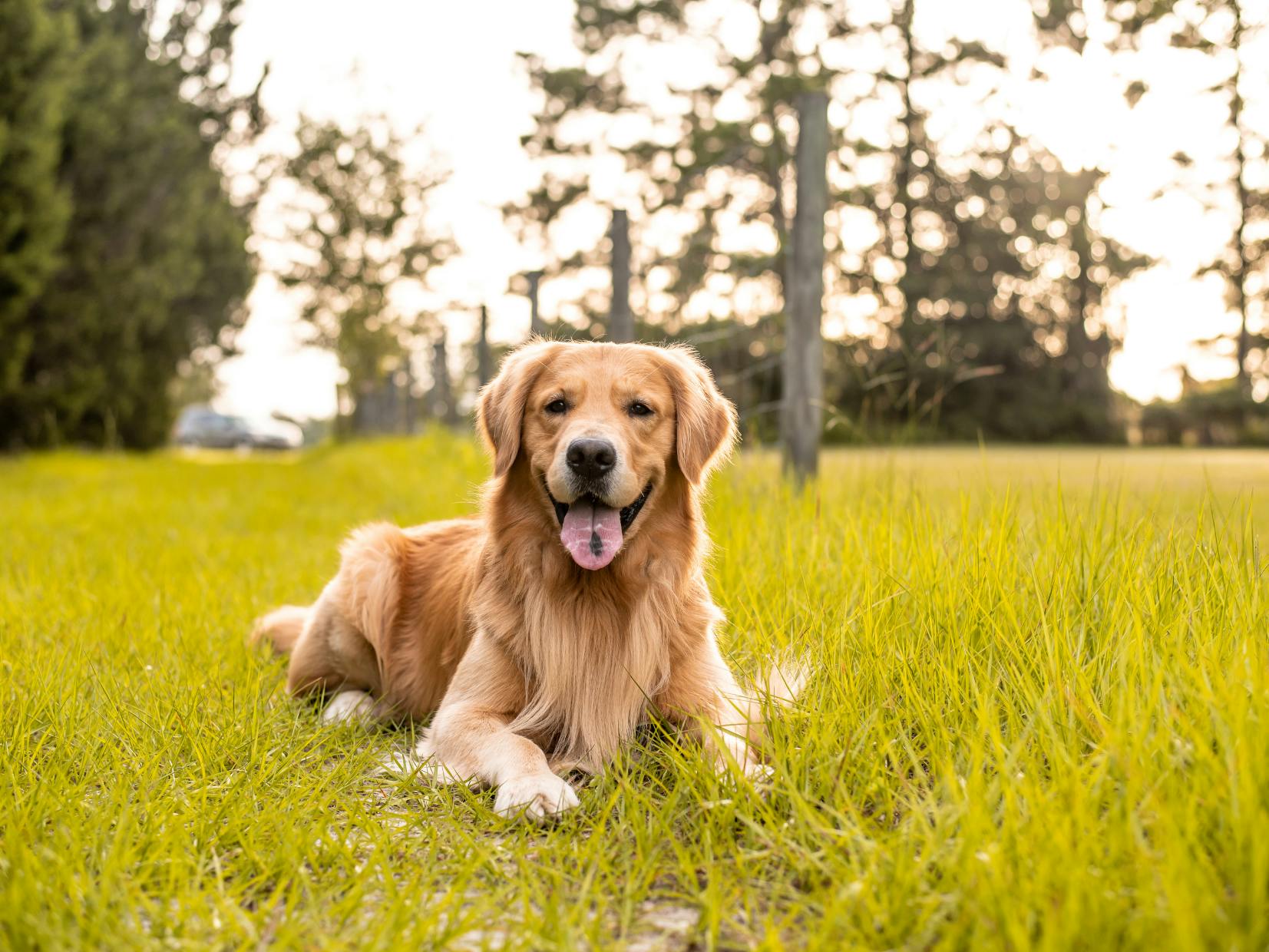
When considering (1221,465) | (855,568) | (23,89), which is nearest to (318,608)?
(855,568)

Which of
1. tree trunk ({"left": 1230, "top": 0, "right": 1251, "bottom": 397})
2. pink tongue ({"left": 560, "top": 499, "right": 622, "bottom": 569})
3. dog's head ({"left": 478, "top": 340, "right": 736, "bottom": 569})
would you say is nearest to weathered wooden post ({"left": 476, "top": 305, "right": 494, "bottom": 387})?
dog's head ({"left": 478, "top": 340, "right": 736, "bottom": 569})

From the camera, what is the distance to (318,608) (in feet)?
12.4

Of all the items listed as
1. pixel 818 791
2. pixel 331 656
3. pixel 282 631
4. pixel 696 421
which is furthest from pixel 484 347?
pixel 818 791

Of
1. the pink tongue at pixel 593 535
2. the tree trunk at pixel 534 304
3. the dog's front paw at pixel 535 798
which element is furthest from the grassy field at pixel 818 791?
the tree trunk at pixel 534 304

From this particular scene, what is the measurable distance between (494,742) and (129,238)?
19524 mm

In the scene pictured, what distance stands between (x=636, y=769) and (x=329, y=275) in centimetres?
2994

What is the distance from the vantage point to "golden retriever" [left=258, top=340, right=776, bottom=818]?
2.79 metres

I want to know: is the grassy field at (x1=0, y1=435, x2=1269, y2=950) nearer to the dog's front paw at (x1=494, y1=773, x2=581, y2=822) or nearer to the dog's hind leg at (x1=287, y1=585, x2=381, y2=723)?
the dog's front paw at (x1=494, y1=773, x2=581, y2=822)

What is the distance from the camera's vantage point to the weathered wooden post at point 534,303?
30.6ft

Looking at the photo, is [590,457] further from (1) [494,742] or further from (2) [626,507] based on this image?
(1) [494,742]

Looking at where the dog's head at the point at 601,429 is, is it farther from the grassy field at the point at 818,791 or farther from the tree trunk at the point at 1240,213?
the tree trunk at the point at 1240,213

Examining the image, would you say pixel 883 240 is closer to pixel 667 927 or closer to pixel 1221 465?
pixel 1221 465

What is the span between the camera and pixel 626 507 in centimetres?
292

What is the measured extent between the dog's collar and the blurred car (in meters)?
43.9
